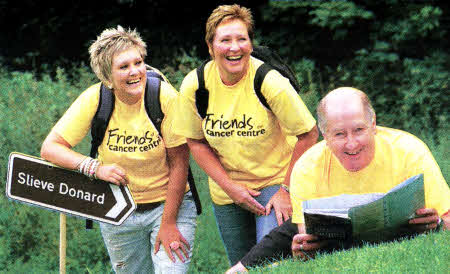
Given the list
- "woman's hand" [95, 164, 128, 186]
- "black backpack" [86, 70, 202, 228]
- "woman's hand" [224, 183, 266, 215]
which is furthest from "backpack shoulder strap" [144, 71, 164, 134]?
"woman's hand" [224, 183, 266, 215]

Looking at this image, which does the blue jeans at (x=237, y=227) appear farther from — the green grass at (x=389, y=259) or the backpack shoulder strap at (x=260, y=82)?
the green grass at (x=389, y=259)

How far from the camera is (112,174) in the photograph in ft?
14.9

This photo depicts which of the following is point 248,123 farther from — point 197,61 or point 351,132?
point 197,61

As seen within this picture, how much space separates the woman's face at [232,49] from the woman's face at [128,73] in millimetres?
467

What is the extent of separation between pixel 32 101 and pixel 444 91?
532 centimetres

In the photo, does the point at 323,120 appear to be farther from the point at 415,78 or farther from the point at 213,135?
the point at 415,78

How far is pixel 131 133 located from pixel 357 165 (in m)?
1.46

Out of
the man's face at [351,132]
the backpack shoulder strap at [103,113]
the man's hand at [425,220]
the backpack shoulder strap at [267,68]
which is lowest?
the man's hand at [425,220]

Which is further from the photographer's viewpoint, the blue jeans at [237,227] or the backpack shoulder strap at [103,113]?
the blue jeans at [237,227]

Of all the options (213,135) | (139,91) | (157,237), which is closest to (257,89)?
(213,135)

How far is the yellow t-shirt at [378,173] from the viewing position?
3.78m

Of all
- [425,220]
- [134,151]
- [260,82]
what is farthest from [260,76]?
[425,220]

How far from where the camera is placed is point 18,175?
182 inches

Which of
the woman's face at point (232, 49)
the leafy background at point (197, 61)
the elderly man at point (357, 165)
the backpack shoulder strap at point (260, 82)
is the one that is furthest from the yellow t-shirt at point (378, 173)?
the leafy background at point (197, 61)
